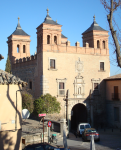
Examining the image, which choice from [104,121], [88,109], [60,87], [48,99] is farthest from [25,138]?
[104,121]

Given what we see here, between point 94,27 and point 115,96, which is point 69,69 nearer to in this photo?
point 115,96

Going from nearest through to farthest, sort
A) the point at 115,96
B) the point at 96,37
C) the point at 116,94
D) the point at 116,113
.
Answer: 1. the point at 116,94
2. the point at 115,96
3. the point at 116,113
4. the point at 96,37

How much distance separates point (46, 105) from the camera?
2445 cm

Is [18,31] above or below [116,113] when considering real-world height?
above

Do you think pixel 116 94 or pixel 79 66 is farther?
pixel 79 66

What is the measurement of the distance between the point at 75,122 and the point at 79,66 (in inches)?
345

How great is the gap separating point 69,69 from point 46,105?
6.71 m

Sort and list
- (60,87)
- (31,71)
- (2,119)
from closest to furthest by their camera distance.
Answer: (2,119) → (60,87) → (31,71)

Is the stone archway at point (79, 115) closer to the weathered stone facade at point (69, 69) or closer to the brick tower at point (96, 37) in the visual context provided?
the weathered stone facade at point (69, 69)

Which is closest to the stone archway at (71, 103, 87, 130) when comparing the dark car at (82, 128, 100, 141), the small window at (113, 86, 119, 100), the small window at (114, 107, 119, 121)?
the small window at (114, 107, 119, 121)

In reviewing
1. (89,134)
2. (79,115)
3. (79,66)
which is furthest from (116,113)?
(89,134)

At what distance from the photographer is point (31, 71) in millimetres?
30812

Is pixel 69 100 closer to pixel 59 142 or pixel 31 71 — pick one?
pixel 31 71

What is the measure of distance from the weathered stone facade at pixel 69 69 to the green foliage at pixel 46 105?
1.83 meters
